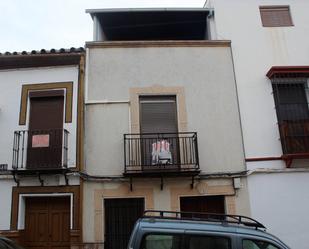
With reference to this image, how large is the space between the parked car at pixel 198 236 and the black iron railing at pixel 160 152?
392 centimetres

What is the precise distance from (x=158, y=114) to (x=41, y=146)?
314 centimetres

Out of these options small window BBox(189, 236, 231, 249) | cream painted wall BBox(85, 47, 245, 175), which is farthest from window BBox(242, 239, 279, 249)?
cream painted wall BBox(85, 47, 245, 175)

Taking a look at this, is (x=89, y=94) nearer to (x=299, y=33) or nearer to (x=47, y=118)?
(x=47, y=118)

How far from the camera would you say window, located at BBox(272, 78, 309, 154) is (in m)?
9.22

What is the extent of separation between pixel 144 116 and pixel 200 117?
4.91 ft

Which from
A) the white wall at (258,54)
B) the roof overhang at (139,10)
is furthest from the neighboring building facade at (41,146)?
the white wall at (258,54)

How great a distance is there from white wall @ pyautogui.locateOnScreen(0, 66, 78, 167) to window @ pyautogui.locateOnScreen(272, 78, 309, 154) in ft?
17.6

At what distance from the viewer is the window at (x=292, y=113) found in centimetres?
922

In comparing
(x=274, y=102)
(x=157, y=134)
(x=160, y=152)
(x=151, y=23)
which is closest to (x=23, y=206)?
(x=160, y=152)

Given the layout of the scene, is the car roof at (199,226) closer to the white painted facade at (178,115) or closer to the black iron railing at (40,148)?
the white painted facade at (178,115)

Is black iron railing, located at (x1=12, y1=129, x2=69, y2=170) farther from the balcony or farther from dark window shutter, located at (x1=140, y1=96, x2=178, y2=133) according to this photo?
dark window shutter, located at (x1=140, y1=96, x2=178, y2=133)

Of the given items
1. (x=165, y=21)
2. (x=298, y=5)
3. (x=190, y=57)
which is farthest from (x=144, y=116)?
(x=298, y=5)

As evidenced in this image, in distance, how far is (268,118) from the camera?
9.57 metres

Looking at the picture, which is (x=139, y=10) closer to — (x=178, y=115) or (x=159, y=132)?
(x=178, y=115)
